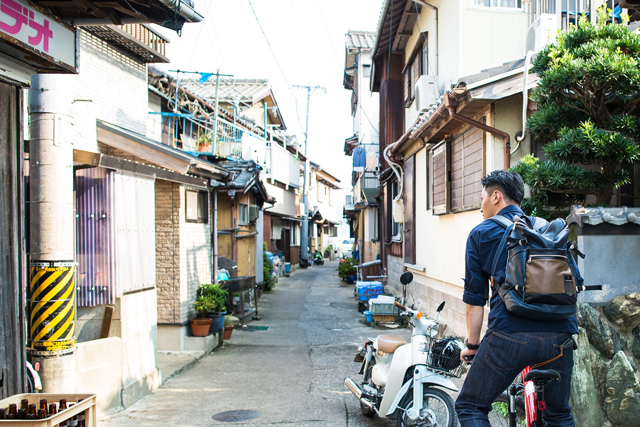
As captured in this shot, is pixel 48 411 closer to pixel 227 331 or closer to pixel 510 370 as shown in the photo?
pixel 510 370

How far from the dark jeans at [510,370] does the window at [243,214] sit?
11.5m

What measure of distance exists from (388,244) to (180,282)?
8.96 metres

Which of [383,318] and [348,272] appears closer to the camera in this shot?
[383,318]

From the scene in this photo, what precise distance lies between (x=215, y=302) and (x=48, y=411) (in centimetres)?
667

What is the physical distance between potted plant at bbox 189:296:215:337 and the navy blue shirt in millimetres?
7333

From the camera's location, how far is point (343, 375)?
8.16 meters

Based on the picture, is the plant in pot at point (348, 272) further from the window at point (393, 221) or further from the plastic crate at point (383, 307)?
the plastic crate at point (383, 307)

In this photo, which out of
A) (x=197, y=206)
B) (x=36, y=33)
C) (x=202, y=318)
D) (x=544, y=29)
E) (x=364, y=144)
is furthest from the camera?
(x=364, y=144)

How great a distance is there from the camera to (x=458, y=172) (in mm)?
8938

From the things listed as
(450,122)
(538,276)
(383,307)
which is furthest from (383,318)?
(538,276)

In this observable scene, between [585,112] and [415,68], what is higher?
[415,68]

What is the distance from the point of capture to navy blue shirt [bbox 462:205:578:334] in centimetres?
307

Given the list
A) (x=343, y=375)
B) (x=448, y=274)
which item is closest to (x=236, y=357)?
(x=343, y=375)

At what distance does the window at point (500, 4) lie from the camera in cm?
920
